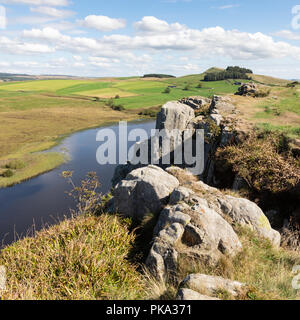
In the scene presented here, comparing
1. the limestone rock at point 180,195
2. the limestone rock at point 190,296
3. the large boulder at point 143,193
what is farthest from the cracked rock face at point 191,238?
the limestone rock at point 190,296

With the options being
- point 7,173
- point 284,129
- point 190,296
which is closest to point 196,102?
point 284,129

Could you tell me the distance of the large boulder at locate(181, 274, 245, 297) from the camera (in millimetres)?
5754

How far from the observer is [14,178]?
122ft

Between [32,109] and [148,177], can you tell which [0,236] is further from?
[32,109]

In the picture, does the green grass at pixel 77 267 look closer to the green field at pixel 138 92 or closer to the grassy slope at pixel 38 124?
the grassy slope at pixel 38 124

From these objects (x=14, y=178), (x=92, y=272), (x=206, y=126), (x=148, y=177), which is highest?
(x=206, y=126)

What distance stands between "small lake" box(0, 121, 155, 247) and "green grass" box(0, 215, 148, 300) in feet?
34.7

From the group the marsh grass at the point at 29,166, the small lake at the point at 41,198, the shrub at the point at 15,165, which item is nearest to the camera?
the small lake at the point at 41,198

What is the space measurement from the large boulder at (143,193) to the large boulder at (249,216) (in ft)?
9.28

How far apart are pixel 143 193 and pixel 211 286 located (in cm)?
619

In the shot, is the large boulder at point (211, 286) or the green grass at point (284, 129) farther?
the green grass at point (284, 129)

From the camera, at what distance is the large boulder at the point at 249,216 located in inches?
371
